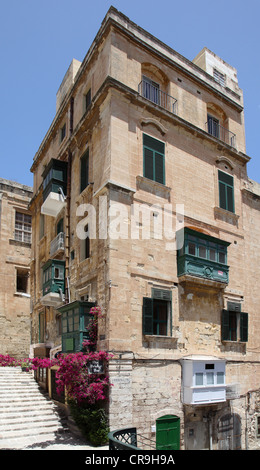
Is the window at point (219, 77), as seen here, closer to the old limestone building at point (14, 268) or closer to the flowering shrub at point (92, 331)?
the flowering shrub at point (92, 331)

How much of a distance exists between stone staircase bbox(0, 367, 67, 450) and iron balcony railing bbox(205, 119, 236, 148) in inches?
599

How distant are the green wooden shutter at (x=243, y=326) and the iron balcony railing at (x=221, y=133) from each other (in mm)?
8921

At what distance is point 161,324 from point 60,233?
675cm

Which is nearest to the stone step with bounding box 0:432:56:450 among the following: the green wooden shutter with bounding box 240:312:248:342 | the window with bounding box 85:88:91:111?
the green wooden shutter with bounding box 240:312:248:342

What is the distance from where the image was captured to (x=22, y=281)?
3003 centimetres

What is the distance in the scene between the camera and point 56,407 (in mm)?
16906

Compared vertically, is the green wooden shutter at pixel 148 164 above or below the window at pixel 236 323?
above

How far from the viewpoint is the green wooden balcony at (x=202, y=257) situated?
16.5 m

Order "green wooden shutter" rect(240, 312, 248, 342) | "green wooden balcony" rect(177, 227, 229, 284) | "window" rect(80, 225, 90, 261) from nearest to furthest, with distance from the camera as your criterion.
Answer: "green wooden balcony" rect(177, 227, 229, 284) → "window" rect(80, 225, 90, 261) → "green wooden shutter" rect(240, 312, 248, 342)

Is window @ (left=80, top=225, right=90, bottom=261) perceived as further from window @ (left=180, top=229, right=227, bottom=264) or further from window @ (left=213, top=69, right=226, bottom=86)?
window @ (left=213, top=69, right=226, bottom=86)

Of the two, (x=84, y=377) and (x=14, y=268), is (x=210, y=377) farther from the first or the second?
(x=14, y=268)

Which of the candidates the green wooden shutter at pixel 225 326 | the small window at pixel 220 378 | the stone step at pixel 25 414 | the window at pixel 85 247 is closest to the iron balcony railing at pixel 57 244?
the window at pixel 85 247

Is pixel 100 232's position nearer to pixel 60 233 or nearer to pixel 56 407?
pixel 60 233

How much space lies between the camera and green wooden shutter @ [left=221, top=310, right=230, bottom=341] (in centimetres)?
1775
